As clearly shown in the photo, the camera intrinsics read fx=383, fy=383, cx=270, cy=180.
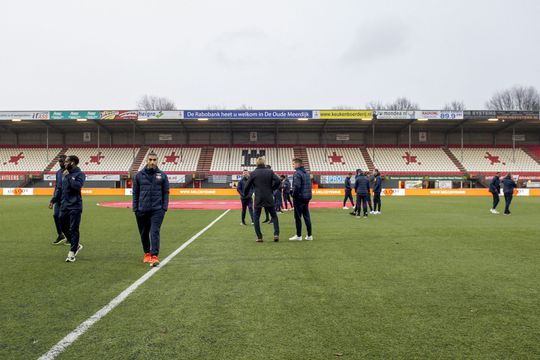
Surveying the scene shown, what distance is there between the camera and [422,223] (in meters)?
12.9

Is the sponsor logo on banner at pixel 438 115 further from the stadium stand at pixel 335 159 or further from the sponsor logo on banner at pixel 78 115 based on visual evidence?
the sponsor logo on banner at pixel 78 115

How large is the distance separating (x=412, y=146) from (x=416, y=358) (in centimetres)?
4810

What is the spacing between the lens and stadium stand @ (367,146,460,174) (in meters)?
42.6

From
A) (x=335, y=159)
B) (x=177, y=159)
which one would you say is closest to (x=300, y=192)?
(x=335, y=159)

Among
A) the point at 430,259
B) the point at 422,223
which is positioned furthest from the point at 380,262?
the point at 422,223

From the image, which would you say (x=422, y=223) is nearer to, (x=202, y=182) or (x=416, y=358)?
(x=416, y=358)

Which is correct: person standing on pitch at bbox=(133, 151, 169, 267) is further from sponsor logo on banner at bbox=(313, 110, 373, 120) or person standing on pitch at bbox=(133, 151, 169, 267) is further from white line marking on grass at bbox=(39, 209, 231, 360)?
sponsor logo on banner at bbox=(313, 110, 373, 120)

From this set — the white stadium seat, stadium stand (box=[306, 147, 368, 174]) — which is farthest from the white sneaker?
the white stadium seat

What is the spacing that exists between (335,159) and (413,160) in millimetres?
9039

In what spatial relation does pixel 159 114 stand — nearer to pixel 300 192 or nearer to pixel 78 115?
pixel 78 115

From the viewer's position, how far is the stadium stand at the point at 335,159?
43.1 meters

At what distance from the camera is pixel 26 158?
145ft

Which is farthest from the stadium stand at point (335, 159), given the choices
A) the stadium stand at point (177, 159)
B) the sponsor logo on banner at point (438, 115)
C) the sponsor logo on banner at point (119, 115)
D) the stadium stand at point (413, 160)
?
the sponsor logo on banner at point (119, 115)

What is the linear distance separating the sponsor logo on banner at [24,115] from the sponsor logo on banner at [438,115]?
128 feet
